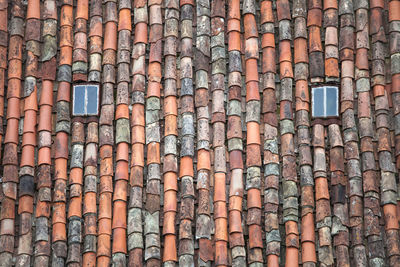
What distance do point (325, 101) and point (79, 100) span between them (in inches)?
117

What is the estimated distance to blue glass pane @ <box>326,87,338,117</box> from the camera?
524 inches

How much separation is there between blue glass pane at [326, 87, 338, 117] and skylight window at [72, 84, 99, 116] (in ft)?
9.11

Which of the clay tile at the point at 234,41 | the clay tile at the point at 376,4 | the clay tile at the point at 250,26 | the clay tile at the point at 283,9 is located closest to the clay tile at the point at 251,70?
the clay tile at the point at 234,41

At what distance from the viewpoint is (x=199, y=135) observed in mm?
13172

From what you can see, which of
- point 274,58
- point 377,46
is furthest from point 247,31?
point 377,46

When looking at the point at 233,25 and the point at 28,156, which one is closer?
the point at 28,156

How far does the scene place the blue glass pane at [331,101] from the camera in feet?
43.7

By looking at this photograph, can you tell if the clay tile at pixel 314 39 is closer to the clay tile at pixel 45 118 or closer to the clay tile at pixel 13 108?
the clay tile at pixel 45 118

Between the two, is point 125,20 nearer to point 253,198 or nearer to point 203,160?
point 203,160

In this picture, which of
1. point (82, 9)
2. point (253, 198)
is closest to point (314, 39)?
point (253, 198)

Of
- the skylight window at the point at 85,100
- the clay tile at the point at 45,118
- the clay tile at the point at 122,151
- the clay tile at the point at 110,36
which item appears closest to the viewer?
the clay tile at the point at 122,151

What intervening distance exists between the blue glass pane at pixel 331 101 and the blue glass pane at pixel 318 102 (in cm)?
6

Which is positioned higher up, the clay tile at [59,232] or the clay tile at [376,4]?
the clay tile at [376,4]

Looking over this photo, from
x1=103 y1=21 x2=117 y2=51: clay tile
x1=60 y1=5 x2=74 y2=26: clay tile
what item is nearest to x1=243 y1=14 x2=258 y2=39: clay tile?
x1=103 y1=21 x2=117 y2=51: clay tile
